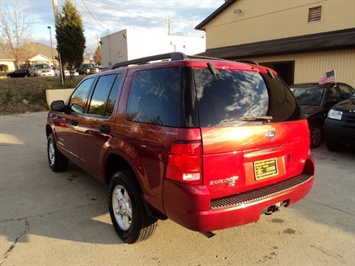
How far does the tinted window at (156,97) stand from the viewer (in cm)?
264

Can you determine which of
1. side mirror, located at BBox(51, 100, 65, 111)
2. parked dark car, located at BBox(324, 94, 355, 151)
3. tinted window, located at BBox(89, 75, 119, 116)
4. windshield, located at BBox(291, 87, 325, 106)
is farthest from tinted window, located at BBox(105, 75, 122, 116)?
windshield, located at BBox(291, 87, 325, 106)

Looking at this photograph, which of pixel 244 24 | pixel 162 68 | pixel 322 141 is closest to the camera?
pixel 162 68

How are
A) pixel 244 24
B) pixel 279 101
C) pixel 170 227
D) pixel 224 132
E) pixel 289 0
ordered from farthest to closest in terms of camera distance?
pixel 244 24 → pixel 289 0 → pixel 170 227 → pixel 279 101 → pixel 224 132

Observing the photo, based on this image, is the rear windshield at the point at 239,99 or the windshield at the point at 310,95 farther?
the windshield at the point at 310,95

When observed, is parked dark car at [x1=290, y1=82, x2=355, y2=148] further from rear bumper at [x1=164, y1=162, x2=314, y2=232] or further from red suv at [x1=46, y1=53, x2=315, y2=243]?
rear bumper at [x1=164, y1=162, x2=314, y2=232]

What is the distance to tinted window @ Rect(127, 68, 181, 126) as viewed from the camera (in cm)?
264

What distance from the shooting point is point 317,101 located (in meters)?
8.33

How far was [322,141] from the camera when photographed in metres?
8.47

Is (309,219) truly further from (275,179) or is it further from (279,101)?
(279,101)

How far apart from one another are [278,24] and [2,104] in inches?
625

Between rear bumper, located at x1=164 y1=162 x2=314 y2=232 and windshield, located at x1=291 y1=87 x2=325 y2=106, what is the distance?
6.36m

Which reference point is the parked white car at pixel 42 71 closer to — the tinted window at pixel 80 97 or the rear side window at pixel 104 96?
the tinted window at pixel 80 97

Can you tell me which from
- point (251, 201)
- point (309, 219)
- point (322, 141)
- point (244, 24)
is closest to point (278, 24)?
point (244, 24)

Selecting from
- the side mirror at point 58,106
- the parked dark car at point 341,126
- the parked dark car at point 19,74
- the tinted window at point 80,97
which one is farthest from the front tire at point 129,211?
the parked dark car at point 19,74
